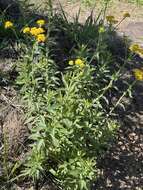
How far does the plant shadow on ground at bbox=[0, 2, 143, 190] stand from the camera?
409cm

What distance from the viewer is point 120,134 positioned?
14.6 ft

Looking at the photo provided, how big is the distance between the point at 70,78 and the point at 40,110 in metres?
0.36

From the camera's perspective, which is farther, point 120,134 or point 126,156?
point 120,134

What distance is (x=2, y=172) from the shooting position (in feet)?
12.1

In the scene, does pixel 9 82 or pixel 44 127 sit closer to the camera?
pixel 44 127

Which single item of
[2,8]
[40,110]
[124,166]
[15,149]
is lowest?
[124,166]

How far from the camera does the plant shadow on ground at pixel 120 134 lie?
13.4 feet

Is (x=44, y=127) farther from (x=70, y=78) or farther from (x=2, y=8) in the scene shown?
(x=2, y=8)

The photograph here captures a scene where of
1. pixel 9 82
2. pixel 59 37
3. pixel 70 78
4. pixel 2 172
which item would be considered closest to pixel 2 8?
pixel 59 37

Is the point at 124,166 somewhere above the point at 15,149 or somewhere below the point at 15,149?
below

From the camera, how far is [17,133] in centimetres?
390

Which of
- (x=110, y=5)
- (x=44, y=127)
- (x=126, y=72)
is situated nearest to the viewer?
(x=44, y=127)

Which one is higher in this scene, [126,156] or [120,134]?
[120,134]

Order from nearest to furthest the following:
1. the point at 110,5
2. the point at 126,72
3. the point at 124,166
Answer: the point at 124,166 → the point at 126,72 → the point at 110,5
